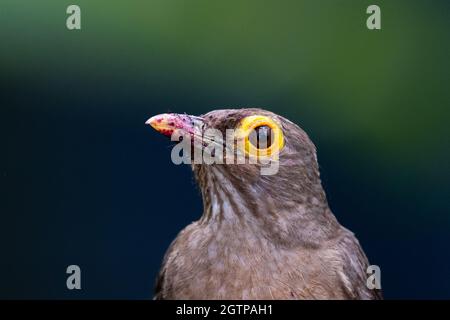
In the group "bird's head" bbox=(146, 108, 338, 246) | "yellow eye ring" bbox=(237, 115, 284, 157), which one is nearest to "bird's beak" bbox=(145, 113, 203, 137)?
"bird's head" bbox=(146, 108, 338, 246)

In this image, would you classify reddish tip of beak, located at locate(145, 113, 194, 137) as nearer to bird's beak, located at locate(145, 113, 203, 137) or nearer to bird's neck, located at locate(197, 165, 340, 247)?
bird's beak, located at locate(145, 113, 203, 137)

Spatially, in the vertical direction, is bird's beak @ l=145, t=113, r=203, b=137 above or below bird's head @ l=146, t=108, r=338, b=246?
above

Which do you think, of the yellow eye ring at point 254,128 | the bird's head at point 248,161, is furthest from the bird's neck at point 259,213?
the yellow eye ring at point 254,128

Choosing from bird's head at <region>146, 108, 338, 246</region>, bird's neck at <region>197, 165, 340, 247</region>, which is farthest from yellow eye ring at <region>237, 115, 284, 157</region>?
bird's neck at <region>197, 165, 340, 247</region>

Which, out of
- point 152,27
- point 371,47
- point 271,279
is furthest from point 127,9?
point 271,279

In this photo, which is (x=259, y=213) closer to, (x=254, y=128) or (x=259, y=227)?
(x=259, y=227)

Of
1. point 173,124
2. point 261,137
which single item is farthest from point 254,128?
point 173,124

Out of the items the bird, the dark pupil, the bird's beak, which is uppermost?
the bird's beak

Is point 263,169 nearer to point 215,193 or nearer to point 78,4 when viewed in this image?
point 215,193
